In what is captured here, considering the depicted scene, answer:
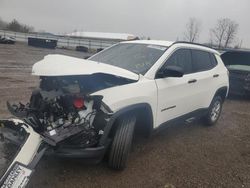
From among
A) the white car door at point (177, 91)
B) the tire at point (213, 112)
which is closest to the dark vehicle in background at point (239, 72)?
the tire at point (213, 112)

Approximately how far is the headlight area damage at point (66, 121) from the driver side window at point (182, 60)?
1203 millimetres

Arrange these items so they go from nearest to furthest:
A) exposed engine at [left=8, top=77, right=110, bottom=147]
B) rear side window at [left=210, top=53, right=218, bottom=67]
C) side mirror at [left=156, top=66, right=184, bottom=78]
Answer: exposed engine at [left=8, top=77, right=110, bottom=147] → side mirror at [left=156, top=66, right=184, bottom=78] → rear side window at [left=210, top=53, right=218, bottom=67]

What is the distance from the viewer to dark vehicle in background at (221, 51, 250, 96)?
1038 centimetres

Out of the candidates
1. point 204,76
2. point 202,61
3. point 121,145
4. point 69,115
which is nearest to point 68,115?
point 69,115

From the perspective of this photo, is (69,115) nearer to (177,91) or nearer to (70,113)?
(70,113)

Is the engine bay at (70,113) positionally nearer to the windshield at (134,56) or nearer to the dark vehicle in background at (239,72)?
the windshield at (134,56)

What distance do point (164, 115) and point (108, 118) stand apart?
1.33m

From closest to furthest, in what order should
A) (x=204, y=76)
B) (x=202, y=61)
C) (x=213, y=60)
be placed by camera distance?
(x=204, y=76), (x=202, y=61), (x=213, y=60)

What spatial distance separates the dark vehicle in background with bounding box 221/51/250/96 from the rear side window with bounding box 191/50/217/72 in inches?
174

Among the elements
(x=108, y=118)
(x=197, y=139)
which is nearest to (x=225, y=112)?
(x=197, y=139)

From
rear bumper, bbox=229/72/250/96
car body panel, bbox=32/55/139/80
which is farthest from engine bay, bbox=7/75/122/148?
rear bumper, bbox=229/72/250/96

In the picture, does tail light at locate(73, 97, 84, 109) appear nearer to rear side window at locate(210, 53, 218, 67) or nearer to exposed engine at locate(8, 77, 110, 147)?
exposed engine at locate(8, 77, 110, 147)

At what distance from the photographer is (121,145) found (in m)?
3.85

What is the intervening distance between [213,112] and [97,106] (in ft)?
12.5
